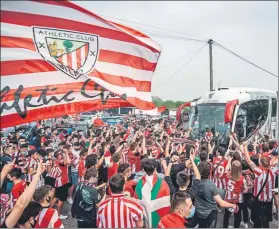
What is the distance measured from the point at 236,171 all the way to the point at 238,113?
327 inches

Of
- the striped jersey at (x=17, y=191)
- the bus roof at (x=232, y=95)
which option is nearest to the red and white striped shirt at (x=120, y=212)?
the striped jersey at (x=17, y=191)

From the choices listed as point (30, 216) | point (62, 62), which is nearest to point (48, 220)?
point (30, 216)

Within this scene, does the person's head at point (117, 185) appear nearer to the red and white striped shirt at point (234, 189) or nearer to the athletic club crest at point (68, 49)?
the athletic club crest at point (68, 49)

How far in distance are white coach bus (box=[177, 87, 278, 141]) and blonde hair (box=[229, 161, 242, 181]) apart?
7764 mm

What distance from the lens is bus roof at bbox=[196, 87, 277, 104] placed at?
1478cm

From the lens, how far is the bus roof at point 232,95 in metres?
14.8

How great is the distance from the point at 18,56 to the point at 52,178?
4225 millimetres

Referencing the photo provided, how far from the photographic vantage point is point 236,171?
618 centimetres

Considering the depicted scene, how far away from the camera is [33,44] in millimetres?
4340

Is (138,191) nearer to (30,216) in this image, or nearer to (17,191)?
(30,216)

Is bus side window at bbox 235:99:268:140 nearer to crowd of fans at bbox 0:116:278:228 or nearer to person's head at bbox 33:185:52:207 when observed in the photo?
crowd of fans at bbox 0:116:278:228

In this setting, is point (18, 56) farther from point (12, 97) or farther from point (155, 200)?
point (155, 200)

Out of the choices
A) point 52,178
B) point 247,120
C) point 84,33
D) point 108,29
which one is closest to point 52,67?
point 84,33

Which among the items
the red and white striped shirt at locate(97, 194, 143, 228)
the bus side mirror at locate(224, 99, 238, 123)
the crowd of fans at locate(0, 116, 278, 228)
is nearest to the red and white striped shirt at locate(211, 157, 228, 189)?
the crowd of fans at locate(0, 116, 278, 228)
